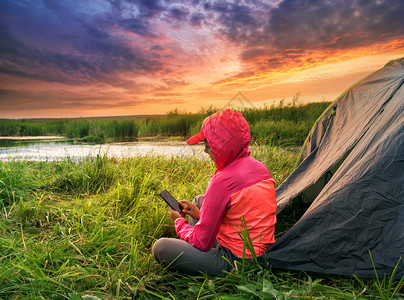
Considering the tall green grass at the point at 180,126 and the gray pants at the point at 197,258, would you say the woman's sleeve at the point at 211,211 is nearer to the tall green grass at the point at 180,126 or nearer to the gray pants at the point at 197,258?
the gray pants at the point at 197,258

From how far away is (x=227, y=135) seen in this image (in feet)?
5.12

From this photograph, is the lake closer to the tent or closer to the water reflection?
the water reflection

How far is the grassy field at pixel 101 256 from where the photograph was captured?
149 centimetres

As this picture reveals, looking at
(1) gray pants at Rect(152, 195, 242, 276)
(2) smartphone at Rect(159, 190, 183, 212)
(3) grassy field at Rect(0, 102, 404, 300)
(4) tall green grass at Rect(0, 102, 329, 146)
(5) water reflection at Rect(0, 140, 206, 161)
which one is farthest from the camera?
(4) tall green grass at Rect(0, 102, 329, 146)

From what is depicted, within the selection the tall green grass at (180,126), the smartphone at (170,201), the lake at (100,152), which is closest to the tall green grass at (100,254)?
the smartphone at (170,201)

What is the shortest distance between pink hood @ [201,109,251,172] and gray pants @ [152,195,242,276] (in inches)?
22.1

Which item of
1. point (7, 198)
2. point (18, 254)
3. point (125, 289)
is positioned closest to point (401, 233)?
point (125, 289)

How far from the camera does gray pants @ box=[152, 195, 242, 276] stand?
1.65 metres

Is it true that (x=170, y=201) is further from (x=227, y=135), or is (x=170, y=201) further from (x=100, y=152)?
(x=100, y=152)

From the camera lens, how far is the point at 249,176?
1558 mm

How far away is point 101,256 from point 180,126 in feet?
29.9

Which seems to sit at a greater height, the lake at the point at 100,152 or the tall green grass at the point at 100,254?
the lake at the point at 100,152

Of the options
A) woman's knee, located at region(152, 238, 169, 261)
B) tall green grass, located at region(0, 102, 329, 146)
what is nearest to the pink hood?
woman's knee, located at region(152, 238, 169, 261)

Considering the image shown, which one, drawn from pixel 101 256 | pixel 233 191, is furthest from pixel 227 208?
pixel 101 256
